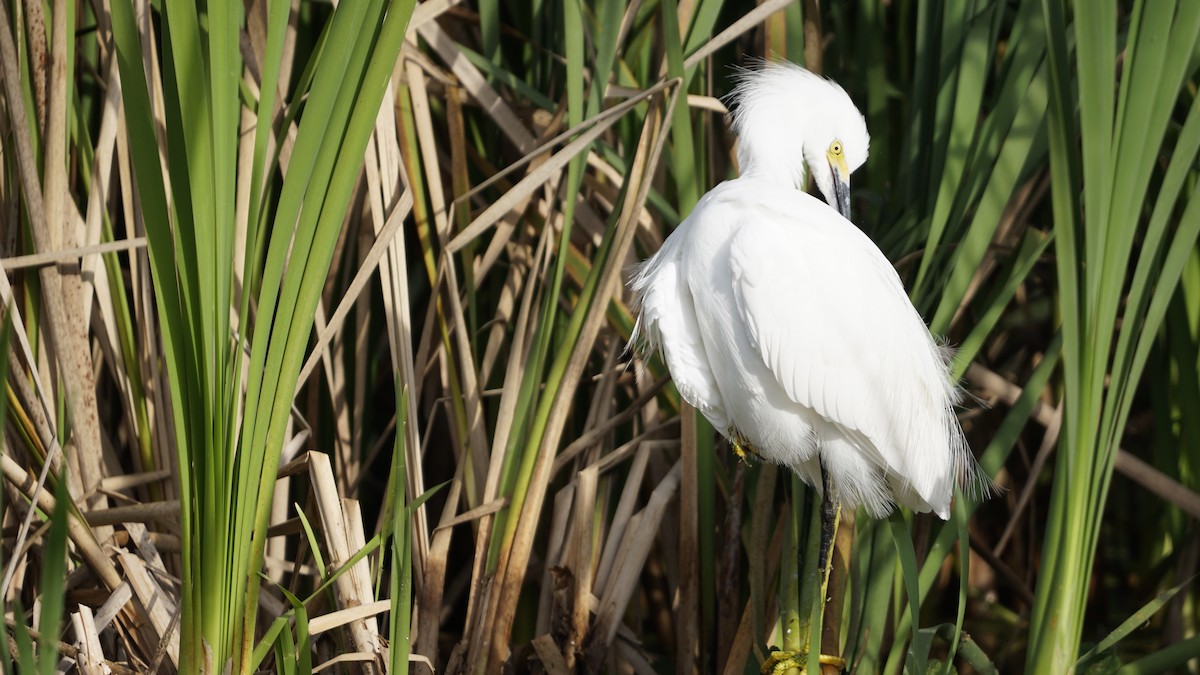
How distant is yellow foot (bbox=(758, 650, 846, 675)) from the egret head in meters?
0.70

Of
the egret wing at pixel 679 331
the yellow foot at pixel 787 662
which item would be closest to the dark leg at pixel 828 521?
the yellow foot at pixel 787 662

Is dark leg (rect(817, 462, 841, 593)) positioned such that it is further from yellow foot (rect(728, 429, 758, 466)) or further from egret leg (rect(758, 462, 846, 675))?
yellow foot (rect(728, 429, 758, 466))

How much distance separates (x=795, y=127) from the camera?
170 cm

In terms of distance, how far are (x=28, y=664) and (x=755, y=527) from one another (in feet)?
3.74

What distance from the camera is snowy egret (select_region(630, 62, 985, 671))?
1523 millimetres

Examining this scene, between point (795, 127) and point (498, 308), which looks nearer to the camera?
point (795, 127)

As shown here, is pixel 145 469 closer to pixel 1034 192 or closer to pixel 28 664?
pixel 28 664

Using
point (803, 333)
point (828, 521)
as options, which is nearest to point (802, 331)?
point (803, 333)

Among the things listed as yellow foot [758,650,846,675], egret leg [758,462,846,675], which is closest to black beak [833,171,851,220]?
egret leg [758,462,846,675]

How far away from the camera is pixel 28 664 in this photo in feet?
2.85

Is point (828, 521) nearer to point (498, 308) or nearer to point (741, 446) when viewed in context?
point (741, 446)

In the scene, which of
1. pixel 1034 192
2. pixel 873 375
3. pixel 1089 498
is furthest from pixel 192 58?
pixel 1034 192

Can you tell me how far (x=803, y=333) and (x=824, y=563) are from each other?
362mm

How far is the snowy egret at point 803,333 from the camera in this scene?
1.52m
